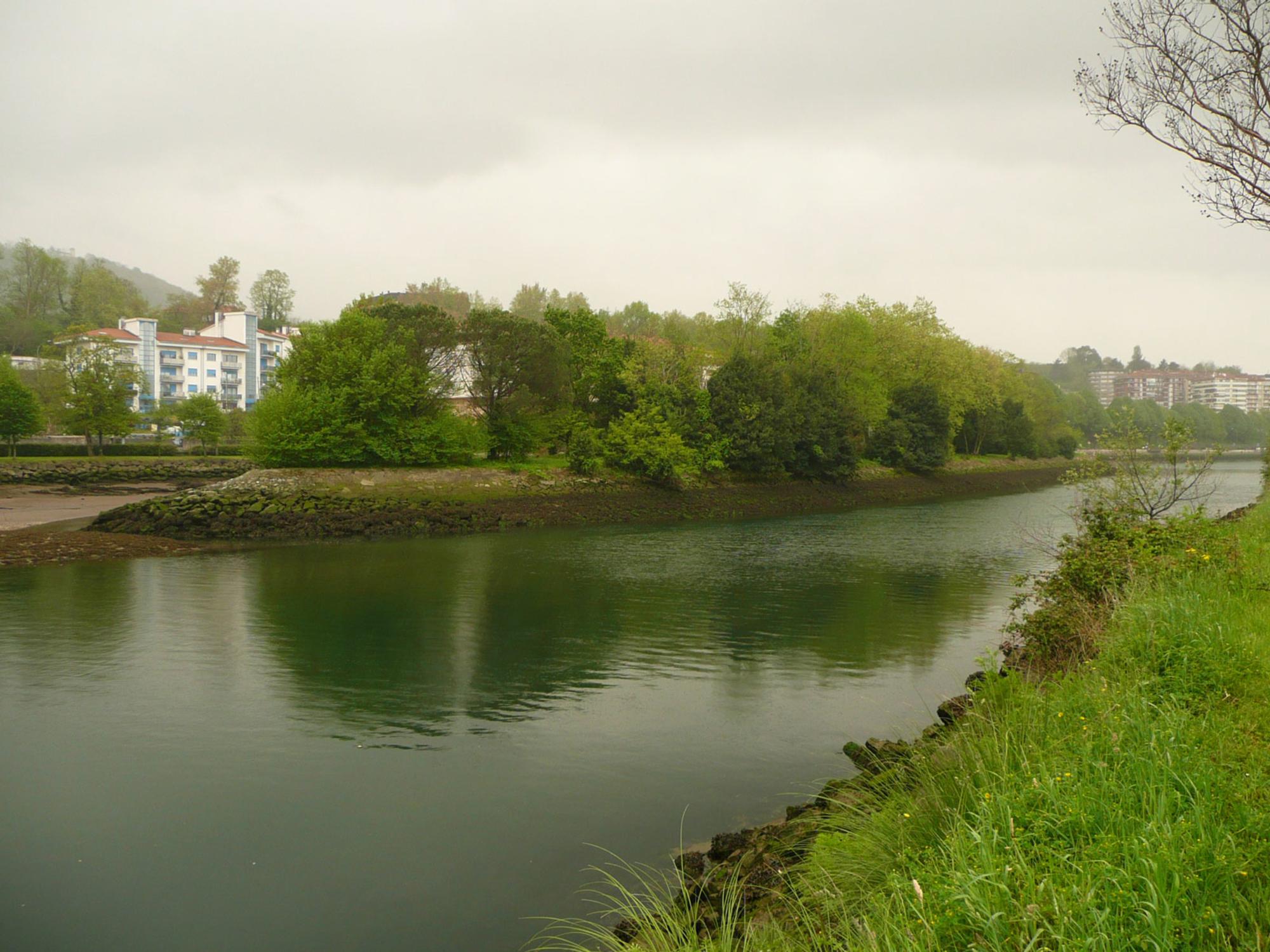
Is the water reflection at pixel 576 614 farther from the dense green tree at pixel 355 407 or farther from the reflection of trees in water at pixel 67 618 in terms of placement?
the dense green tree at pixel 355 407

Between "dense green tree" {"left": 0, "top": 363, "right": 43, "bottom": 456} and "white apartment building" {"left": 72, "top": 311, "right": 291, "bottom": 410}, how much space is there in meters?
36.1

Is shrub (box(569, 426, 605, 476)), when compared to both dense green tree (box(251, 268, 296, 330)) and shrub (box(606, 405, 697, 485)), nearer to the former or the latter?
shrub (box(606, 405, 697, 485))

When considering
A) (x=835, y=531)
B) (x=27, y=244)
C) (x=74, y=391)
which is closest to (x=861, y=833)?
(x=835, y=531)

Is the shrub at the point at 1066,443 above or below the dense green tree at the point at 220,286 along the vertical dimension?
below

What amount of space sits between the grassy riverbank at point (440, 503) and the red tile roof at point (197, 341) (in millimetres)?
70335

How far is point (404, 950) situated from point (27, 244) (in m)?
129

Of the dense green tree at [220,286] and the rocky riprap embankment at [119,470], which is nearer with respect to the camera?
the rocky riprap embankment at [119,470]

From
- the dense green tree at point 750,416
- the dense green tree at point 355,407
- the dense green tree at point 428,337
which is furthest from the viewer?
the dense green tree at point 750,416

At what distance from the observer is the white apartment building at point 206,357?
96125 mm

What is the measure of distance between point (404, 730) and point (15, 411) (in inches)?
2167

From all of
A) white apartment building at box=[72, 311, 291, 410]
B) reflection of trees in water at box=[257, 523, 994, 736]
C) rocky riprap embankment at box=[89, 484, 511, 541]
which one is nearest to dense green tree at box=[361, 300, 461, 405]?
rocky riprap embankment at box=[89, 484, 511, 541]

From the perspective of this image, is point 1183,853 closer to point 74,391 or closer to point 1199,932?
point 1199,932

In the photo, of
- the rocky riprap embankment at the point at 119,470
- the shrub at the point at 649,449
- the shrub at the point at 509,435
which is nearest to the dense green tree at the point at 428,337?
the shrub at the point at 509,435

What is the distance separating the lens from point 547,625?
1800 centimetres
